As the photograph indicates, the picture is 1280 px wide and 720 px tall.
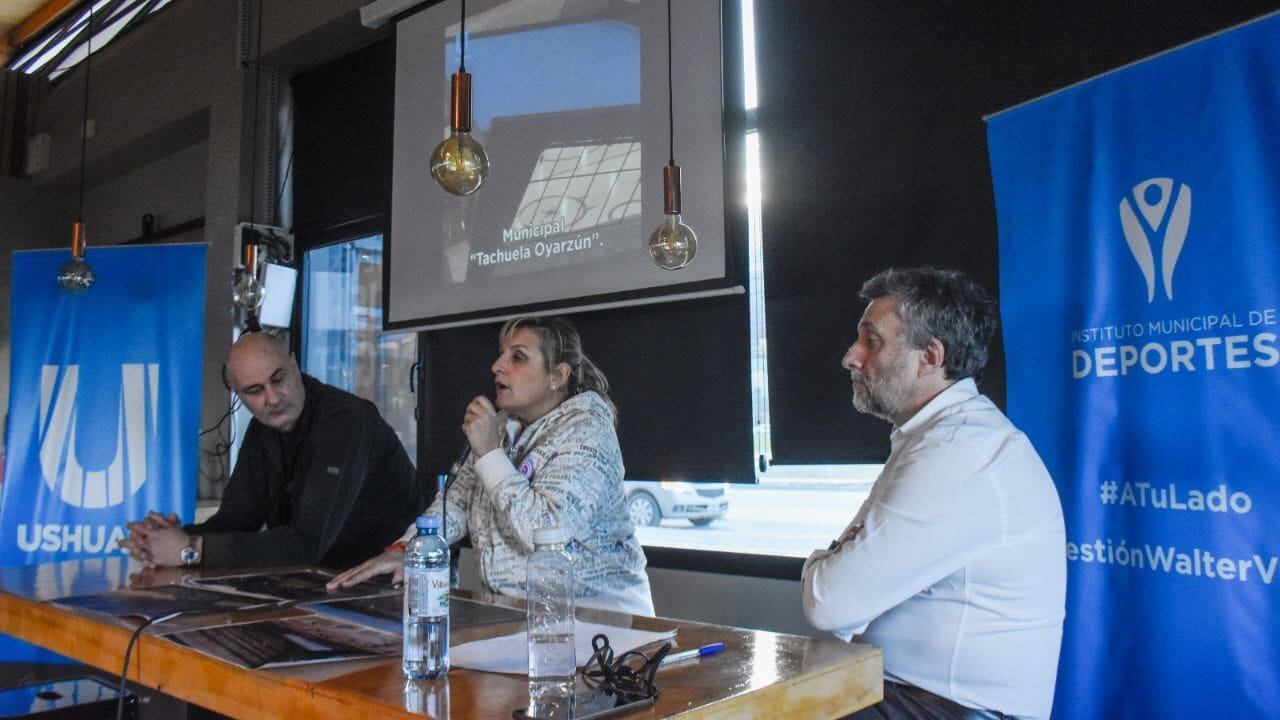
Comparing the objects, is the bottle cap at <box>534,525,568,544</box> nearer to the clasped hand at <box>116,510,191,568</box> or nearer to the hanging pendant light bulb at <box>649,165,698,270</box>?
the hanging pendant light bulb at <box>649,165,698,270</box>

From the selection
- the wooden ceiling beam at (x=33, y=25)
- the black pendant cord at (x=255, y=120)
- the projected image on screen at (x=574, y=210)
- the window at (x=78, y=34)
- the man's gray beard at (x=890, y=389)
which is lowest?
the man's gray beard at (x=890, y=389)

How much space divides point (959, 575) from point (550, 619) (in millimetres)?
729

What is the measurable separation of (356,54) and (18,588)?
343 cm

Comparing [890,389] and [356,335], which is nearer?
[890,389]

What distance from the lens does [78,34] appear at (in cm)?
642

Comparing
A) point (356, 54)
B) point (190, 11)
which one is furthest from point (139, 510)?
point (190, 11)

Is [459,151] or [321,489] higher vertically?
[459,151]

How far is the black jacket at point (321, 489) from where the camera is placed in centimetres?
253

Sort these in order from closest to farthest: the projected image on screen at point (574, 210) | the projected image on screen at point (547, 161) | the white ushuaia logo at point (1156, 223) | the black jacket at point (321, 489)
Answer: the white ushuaia logo at point (1156, 223) < the black jacket at point (321, 489) < the projected image on screen at point (547, 161) < the projected image on screen at point (574, 210)

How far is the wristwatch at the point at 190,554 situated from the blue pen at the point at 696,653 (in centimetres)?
157

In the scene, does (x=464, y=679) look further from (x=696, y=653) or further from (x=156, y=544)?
(x=156, y=544)

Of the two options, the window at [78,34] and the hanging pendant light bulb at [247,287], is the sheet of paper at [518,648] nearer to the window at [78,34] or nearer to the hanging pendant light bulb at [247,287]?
the hanging pendant light bulb at [247,287]

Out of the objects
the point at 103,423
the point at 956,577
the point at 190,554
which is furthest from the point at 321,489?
the point at 103,423

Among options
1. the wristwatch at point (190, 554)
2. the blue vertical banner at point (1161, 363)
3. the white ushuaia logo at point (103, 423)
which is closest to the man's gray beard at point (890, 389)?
the blue vertical banner at point (1161, 363)
